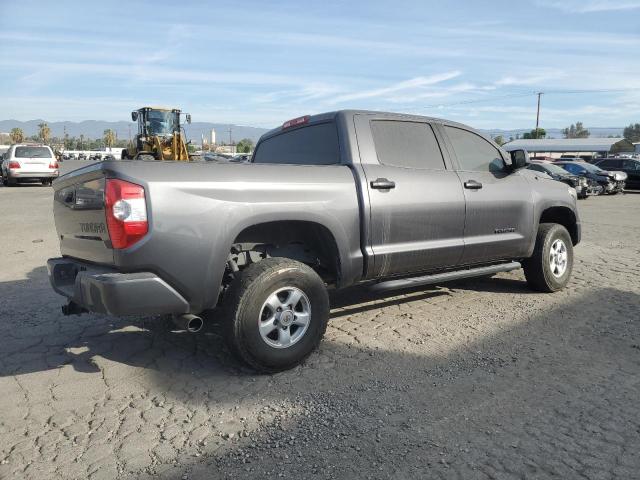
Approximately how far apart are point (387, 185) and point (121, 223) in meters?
2.08

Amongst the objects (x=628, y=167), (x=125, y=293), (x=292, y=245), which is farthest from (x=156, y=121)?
(x=125, y=293)

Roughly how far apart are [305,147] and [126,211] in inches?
80.9

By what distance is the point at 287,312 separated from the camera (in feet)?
12.2

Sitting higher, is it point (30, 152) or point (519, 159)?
point (30, 152)

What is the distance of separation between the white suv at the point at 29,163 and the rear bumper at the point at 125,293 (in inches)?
810

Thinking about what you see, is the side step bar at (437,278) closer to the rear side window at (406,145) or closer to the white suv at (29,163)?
the rear side window at (406,145)

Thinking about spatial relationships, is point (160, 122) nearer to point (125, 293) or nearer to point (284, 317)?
point (284, 317)

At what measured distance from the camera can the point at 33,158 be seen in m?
21.2

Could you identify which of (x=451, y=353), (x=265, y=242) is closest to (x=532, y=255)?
(x=451, y=353)

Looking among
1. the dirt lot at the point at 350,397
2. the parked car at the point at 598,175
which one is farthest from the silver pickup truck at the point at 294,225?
the parked car at the point at 598,175

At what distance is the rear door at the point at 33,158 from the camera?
21062 mm

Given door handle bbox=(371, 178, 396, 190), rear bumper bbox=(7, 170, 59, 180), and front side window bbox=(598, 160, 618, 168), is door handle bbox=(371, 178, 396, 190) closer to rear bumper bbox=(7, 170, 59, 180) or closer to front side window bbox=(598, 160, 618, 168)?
rear bumper bbox=(7, 170, 59, 180)

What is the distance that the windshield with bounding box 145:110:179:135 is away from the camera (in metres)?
25.2

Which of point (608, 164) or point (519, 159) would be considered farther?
point (608, 164)
